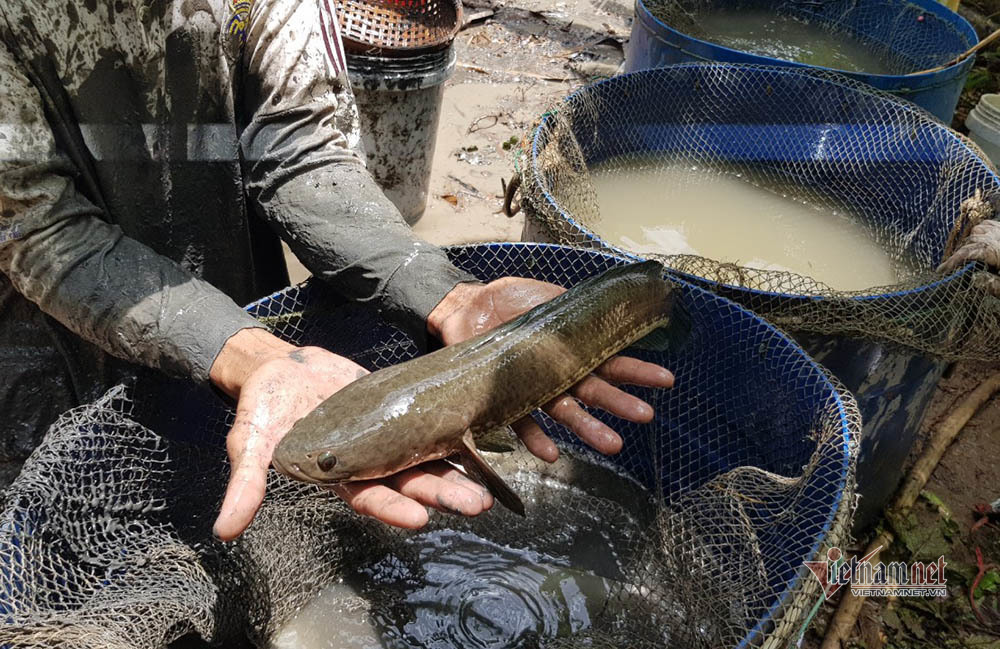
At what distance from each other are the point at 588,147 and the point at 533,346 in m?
2.09

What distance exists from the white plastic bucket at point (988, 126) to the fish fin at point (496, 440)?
4.73 m

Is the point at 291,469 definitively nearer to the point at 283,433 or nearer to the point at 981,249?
the point at 283,433

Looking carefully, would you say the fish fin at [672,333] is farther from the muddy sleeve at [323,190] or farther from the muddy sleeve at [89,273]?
the muddy sleeve at [89,273]

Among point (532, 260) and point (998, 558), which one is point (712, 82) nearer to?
point (532, 260)

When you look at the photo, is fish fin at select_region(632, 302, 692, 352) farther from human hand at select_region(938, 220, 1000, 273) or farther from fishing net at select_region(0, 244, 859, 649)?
human hand at select_region(938, 220, 1000, 273)

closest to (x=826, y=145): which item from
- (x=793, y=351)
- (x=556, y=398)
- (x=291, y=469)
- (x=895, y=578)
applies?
(x=793, y=351)

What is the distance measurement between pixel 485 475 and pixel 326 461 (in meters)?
0.49

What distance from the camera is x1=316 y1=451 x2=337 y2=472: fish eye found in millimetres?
1986

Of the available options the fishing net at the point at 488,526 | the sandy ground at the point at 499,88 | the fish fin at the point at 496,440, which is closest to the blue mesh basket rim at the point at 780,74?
the fishing net at the point at 488,526

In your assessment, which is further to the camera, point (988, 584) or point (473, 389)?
point (988, 584)

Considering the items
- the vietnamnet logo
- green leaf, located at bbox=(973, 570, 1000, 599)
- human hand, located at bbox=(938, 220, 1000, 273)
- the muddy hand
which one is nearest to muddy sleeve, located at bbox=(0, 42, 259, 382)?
the muddy hand

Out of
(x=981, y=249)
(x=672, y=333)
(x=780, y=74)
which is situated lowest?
(x=672, y=333)

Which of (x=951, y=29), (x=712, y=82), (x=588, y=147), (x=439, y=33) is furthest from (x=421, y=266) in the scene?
(x=951, y=29)

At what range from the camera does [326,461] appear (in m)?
1.99
